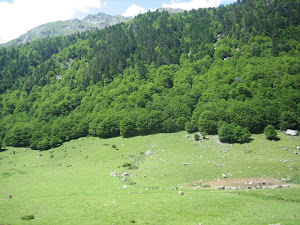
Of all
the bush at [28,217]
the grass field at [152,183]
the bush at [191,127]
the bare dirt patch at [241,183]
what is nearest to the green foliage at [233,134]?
the grass field at [152,183]

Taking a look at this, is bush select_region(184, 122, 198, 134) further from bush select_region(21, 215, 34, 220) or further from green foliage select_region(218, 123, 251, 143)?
bush select_region(21, 215, 34, 220)

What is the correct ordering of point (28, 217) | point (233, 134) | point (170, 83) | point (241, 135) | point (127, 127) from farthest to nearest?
1. point (170, 83)
2. point (127, 127)
3. point (233, 134)
4. point (241, 135)
5. point (28, 217)

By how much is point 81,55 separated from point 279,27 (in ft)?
479

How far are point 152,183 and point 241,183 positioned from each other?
611 inches

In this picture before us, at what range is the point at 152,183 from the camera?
139 ft

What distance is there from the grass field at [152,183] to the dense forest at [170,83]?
333 inches

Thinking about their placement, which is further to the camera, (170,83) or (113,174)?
(170,83)

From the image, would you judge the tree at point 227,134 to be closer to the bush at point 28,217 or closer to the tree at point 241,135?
the tree at point 241,135

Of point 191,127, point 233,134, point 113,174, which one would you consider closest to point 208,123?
point 191,127

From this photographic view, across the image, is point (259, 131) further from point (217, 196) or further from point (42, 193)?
point (42, 193)

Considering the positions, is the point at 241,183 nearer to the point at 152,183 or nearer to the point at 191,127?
the point at 152,183

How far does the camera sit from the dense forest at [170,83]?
77.2 m

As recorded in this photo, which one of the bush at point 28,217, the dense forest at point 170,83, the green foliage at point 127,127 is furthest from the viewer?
the green foliage at point 127,127

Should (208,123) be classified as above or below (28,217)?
below
